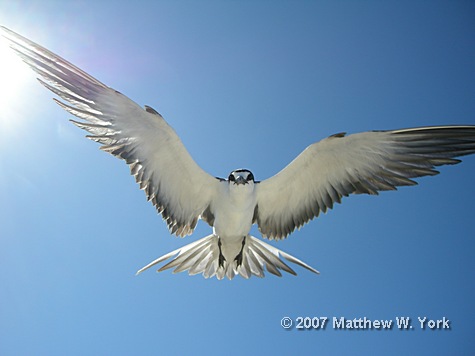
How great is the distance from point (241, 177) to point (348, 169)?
4.93 ft

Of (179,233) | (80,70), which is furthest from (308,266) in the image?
(80,70)

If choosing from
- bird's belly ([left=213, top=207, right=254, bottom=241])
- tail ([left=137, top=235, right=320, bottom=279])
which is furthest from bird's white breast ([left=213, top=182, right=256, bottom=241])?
tail ([left=137, top=235, right=320, bottom=279])

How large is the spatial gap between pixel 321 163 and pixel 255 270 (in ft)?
6.35

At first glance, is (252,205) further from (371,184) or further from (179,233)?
(371,184)

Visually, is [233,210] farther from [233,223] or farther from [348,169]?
[348,169]

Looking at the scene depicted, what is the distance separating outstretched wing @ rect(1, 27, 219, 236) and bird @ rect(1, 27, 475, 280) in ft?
0.04

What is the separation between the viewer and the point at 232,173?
6.12 m

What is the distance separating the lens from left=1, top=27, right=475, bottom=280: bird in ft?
17.2

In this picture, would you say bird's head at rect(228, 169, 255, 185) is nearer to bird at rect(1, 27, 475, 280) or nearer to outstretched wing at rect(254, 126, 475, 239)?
bird at rect(1, 27, 475, 280)

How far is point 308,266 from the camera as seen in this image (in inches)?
229

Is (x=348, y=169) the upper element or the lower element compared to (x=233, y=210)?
upper

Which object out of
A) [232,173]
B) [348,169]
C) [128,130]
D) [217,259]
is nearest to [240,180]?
[232,173]

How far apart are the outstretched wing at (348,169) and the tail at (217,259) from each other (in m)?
0.30

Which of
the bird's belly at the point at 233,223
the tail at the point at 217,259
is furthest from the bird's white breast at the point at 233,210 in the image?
the tail at the point at 217,259
